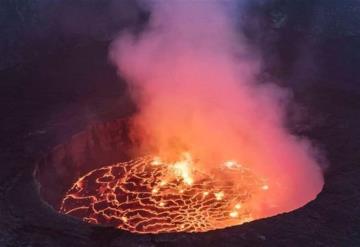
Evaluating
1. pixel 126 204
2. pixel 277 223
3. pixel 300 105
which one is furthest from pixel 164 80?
pixel 277 223

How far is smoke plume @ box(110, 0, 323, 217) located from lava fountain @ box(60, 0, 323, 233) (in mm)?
18

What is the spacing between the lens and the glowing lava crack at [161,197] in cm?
656

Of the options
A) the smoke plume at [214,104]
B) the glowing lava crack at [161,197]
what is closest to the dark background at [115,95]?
the smoke plume at [214,104]

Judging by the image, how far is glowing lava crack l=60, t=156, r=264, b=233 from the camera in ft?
21.5

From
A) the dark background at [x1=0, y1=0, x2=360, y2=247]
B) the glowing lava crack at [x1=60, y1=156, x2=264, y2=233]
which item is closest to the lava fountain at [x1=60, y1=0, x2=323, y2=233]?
the glowing lava crack at [x1=60, y1=156, x2=264, y2=233]

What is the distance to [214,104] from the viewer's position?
8906mm

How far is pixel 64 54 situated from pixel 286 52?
4656 millimetres

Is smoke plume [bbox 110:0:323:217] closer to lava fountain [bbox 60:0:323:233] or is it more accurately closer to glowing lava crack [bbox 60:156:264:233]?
lava fountain [bbox 60:0:323:233]

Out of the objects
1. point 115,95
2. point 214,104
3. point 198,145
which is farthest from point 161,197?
point 115,95

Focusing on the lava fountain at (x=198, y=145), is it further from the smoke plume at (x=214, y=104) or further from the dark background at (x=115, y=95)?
the dark background at (x=115, y=95)

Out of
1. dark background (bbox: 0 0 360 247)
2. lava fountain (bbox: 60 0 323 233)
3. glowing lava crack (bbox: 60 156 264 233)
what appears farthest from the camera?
lava fountain (bbox: 60 0 323 233)

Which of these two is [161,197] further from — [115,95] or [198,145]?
[115,95]

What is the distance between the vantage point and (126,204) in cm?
707

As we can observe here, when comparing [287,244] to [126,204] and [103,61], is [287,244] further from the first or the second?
[103,61]
